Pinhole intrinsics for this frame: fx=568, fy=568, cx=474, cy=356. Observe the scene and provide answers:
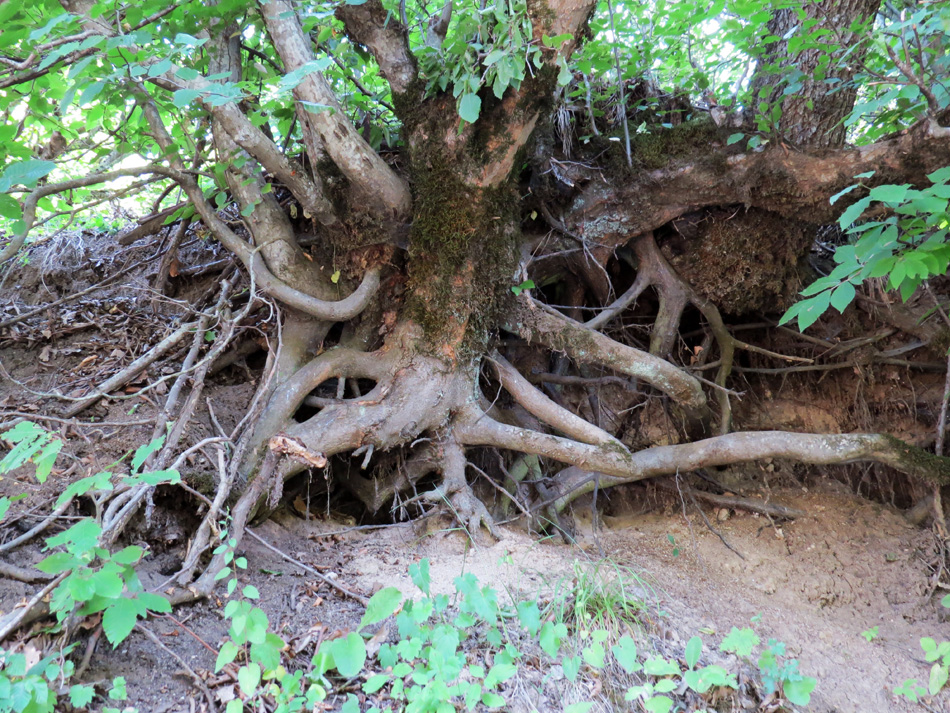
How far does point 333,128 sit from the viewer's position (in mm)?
2838

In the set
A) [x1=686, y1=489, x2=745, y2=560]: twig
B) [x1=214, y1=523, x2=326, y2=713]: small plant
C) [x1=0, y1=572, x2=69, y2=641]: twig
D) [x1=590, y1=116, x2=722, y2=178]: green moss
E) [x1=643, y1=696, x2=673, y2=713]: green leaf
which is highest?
[x1=590, y1=116, x2=722, y2=178]: green moss

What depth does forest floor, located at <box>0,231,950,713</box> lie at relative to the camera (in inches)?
93.2

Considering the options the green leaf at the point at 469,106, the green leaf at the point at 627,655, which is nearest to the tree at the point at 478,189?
the green leaf at the point at 469,106

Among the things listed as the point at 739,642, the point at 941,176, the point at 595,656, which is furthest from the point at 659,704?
the point at 941,176

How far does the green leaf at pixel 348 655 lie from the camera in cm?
184

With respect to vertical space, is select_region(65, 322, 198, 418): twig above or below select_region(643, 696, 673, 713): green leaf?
above

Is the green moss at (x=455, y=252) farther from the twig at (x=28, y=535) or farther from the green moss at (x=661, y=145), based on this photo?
the twig at (x=28, y=535)

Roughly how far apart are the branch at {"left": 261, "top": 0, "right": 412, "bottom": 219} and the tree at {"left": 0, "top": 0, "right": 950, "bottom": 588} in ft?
0.04

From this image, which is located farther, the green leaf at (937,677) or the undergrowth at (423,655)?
the green leaf at (937,677)

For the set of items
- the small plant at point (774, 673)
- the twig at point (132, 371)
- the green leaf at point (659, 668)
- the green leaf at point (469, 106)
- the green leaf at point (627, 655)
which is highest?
the green leaf at point (469, 106)

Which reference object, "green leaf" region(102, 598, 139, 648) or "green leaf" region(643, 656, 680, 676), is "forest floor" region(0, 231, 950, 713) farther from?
"green leaf" region(102, 598, 139, 648)

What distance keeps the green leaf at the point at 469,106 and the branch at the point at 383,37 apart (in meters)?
0.87

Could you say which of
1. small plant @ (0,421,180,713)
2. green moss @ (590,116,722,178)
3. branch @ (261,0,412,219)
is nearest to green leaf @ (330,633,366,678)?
small plant @ (0,421,180,713)

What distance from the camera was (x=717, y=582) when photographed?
3246 millimetres
